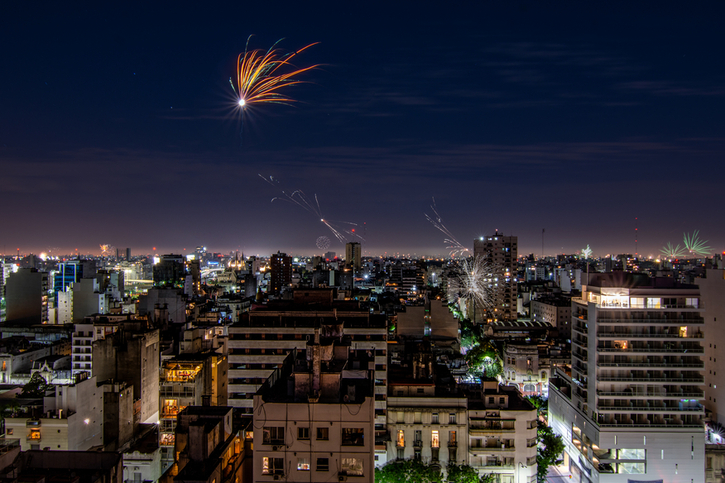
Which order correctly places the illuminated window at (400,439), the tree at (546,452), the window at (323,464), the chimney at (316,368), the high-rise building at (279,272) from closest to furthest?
the window at (323,464), the chimney at (316,368), the illuminated window at (400,439), the tree at (546,452), the high-rise building at (279,272)

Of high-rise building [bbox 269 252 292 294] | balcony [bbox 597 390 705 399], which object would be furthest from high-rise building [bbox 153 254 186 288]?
balcony [bbox 597 390 705 399]

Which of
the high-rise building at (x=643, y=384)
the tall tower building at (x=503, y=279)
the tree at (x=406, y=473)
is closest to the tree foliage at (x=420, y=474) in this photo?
the tree at (x=406, y=473)

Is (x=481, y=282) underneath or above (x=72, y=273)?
underneath

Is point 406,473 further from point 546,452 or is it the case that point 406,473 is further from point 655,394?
point 655,394

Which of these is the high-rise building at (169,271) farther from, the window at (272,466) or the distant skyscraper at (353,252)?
the window at (272,466)

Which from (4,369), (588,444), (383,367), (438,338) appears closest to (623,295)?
(588,444)

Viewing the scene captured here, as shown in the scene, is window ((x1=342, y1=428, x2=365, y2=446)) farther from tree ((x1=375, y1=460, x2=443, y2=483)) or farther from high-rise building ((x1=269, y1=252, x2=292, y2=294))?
high-rise building ((x1=269, y1=252, x2=292, y2=294))

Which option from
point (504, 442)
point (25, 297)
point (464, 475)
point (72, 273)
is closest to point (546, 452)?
point (504, 442)
